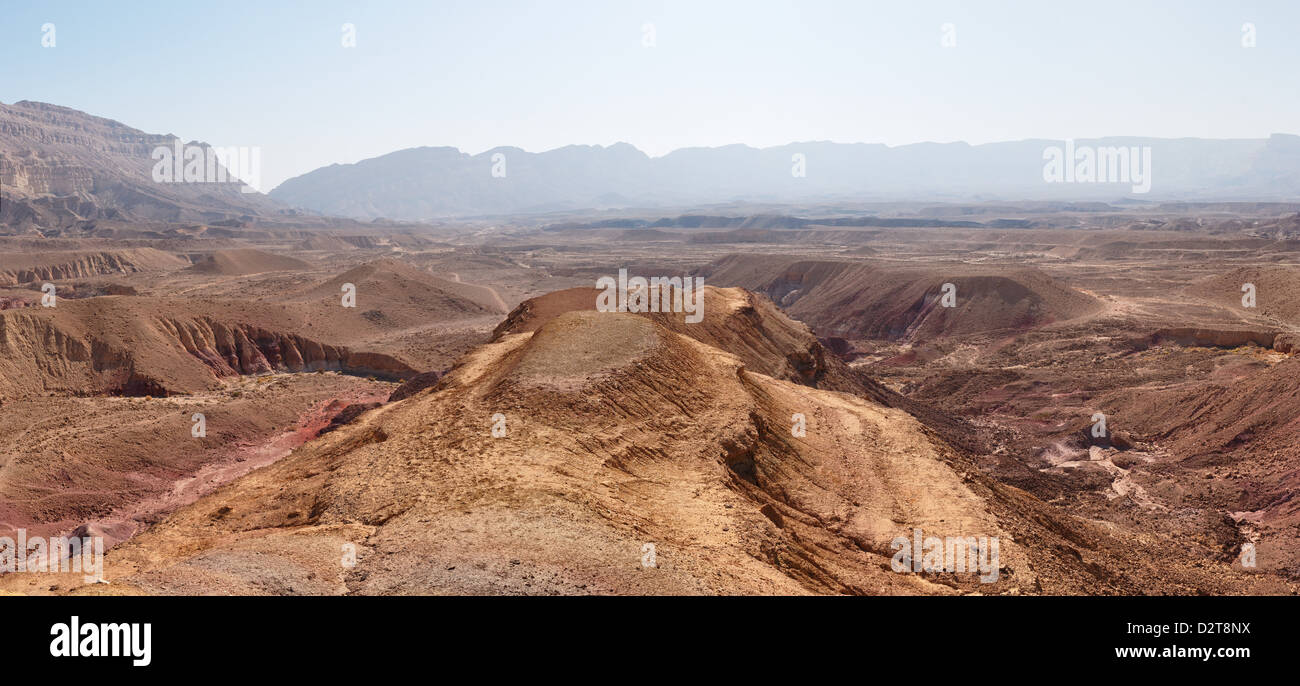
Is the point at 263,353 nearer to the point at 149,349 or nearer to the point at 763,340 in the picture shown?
the point at 149,349

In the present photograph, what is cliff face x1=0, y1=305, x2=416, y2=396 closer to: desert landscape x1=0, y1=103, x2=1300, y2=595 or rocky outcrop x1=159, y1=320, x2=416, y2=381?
rocky outcrop x1=159, y1=320, x2=416, y2=381

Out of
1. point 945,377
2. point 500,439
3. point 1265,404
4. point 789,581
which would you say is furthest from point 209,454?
point 1265,404

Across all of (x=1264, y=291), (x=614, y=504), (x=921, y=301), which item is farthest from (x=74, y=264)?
(x=1264, y=291)

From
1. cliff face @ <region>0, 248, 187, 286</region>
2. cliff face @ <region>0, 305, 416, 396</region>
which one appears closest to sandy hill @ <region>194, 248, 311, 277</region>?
cliff face @ <region>0, 248, 187, 286</region>

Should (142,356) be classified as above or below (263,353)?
above

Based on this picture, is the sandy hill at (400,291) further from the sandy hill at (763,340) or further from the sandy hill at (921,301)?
the sandy hill at (763,340)

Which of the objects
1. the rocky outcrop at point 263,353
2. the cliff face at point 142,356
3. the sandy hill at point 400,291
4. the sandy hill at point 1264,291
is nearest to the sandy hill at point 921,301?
the sandy hill at point 1264,291
